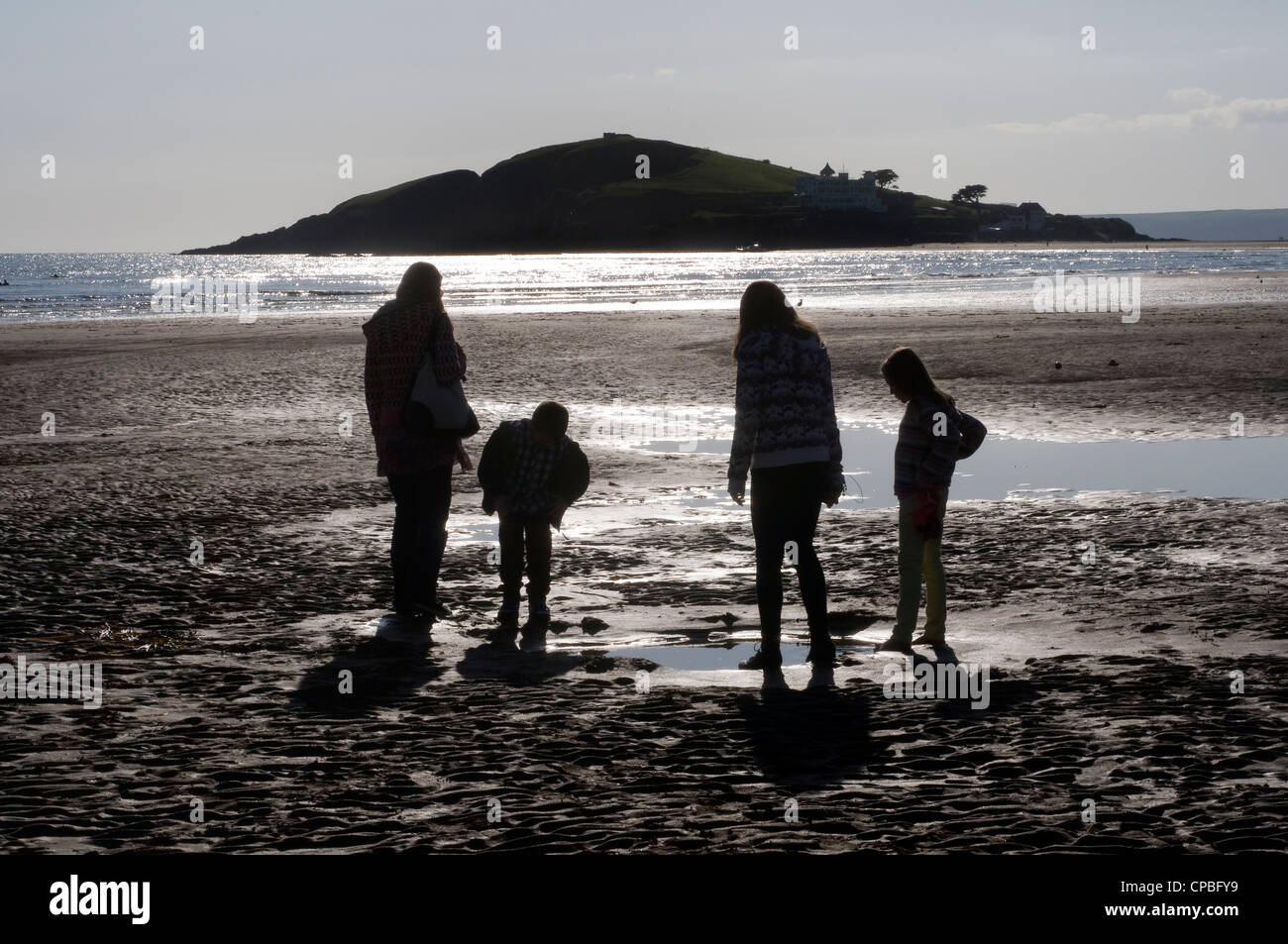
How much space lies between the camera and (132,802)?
15.7 ft

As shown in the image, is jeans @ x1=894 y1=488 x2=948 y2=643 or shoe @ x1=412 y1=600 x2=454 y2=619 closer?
jeans @ x1=894 y1=488 x2=948 y2=643

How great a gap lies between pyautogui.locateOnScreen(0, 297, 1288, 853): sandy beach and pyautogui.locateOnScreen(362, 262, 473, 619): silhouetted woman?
354 mm

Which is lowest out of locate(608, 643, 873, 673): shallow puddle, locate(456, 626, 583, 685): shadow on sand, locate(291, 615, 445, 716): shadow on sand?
locate(608, 643, 873, 673): shallow puddle

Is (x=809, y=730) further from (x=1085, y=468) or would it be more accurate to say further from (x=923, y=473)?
(x=1085, y=468)

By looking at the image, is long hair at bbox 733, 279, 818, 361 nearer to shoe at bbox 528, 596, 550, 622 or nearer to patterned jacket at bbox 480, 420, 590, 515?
patterned jacket at bbox 480, 420, 590, 515

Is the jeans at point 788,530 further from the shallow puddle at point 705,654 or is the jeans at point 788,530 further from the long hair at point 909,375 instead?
the long hair at point 909,375

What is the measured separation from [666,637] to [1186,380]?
15.6 metres

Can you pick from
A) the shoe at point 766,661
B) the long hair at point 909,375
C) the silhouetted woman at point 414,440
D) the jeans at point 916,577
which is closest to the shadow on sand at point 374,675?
the silhouetted woman at point 414,440

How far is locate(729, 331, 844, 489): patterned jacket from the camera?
271 inches

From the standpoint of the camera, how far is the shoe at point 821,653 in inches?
267

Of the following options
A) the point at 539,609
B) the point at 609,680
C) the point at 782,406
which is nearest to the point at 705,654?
the point at 609,680

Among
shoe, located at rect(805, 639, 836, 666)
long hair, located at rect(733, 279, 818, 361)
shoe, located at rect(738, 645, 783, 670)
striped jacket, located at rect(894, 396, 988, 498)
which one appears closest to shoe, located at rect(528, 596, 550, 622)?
shoe, located at rect(738, 645, 783, 670)

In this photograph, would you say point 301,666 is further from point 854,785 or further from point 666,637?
point 854,785
